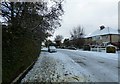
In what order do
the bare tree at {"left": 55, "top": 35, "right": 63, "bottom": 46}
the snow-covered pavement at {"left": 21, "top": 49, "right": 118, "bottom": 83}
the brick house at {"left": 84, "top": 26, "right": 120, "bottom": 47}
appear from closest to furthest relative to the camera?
1. the snow-covered pavement at {"left": 21, "top": 49, "right": 118, "bottom": 83}
2. the brick house at {"left": 84, "top": 26, "right": 120, "bottom": 47}
3. the bare tree at {"left": 55, "top": 35, "right": 63, "bottom": 46}

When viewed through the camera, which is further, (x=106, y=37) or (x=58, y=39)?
(x=58, y=39)

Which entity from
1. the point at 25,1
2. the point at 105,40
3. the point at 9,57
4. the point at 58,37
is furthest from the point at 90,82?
the point at 58,37

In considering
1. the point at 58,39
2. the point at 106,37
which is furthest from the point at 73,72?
the point at 58,39

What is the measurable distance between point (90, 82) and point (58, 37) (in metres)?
122

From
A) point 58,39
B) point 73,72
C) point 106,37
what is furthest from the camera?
point 58,39

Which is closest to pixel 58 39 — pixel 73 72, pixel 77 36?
pixel 77 36

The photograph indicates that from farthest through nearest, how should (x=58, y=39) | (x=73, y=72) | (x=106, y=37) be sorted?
1. (x=58, y=39)
2. (x=106, y=37)
3. (x=73, y=72)

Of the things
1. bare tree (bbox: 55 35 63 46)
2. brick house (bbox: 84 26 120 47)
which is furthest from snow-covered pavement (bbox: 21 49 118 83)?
bare tree (bbox: 55 35 63 46)

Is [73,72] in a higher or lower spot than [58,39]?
lower

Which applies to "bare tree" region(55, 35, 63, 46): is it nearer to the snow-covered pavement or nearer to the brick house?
the brick house

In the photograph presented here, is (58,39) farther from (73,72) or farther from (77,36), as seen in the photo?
(73,72)

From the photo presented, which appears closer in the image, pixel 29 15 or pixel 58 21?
pixel 29 15

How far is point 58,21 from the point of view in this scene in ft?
75.9

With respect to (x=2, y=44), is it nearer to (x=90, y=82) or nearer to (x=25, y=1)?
(x=90, y=82)
